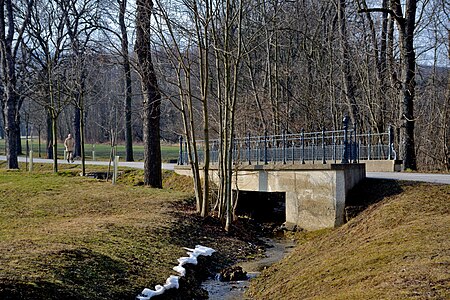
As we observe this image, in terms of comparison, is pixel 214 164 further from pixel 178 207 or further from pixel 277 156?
pixel 178 207

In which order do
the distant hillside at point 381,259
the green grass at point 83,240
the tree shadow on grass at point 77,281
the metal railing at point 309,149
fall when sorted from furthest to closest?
the metal railing at point 309,149 < the green grass at point 83,240 < the tree shadow on grass at point 77,281 < the distant hillside at point 381,259

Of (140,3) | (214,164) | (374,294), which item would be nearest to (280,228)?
(214,164)

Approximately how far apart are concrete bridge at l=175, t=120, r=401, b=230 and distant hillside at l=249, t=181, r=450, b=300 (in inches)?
59.4

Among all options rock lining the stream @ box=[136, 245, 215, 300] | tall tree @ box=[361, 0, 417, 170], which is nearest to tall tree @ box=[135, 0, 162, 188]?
rock lining the stream @ box=[136, 245, 215, 300]

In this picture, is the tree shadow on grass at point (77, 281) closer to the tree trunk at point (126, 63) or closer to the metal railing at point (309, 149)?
the tree trunk at point (126, 63)

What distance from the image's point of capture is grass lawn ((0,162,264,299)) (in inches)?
318

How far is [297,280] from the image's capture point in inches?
360

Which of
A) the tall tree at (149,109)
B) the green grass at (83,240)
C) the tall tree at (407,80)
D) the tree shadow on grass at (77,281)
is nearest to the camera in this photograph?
the tree shadow on grass at (77,281)

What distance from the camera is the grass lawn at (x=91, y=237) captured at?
26.5 ft

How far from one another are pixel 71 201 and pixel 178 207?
3.32m

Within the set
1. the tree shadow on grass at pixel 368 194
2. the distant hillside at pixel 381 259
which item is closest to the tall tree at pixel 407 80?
the tree shadow on grass at pixel 368 194

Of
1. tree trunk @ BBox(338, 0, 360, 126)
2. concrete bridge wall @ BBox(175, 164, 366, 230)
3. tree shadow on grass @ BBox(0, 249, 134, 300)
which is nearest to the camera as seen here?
tree shadow on grass @ BBox(0, 249, 134, 300)

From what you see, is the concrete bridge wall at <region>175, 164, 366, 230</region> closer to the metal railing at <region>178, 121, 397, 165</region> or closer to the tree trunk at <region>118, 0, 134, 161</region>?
the metal railing at <region>178, 121, 397, 165</region>

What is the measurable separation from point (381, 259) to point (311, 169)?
8.20 m
